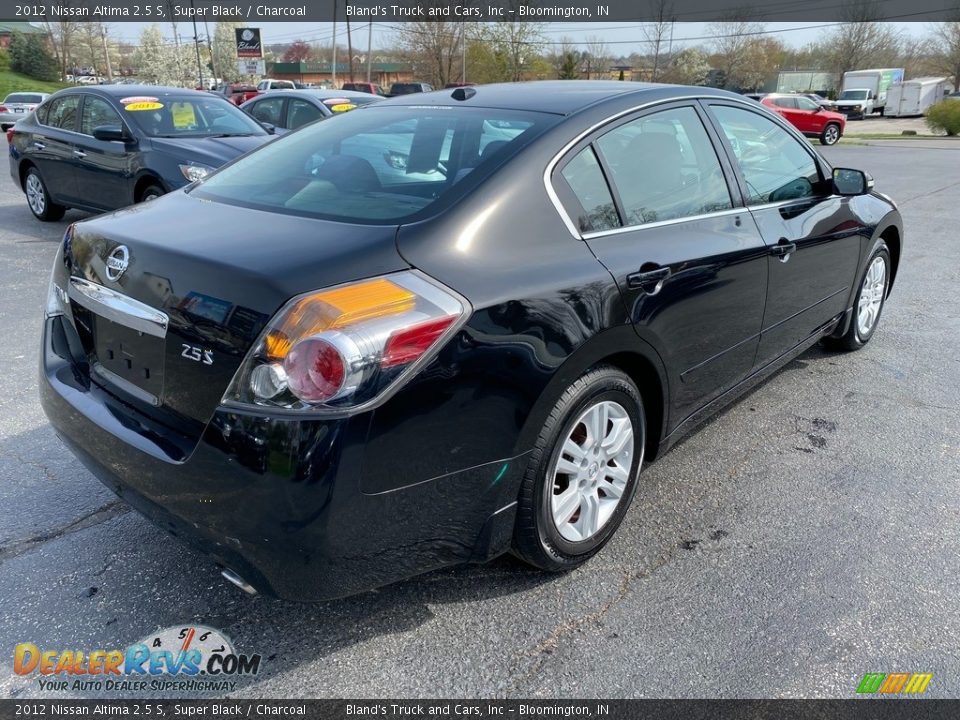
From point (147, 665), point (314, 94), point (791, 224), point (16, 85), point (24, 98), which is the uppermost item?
point (16, 85)

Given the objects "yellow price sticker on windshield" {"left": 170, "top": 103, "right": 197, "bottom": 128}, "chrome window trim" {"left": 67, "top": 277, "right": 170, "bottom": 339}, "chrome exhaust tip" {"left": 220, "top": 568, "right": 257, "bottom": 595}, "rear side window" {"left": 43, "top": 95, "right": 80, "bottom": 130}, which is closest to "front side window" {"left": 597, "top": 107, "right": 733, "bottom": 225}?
"chrome window trim" {"left": 67, "top": 277, "right": 170, "bottom": 339}

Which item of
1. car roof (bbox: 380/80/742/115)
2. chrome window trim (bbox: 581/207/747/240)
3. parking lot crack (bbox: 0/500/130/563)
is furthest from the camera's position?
car roof (bbox: 380/80/742/115)

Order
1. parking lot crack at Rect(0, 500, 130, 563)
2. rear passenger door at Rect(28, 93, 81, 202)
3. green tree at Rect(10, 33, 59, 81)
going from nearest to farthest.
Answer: parking lot crack at Rect(0, 500, 130, 563), rear passenger door at Rect(28, 93, 81, 202), green tree at Rect(10, 33, 59, 81)

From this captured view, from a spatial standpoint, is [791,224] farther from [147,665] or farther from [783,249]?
[147,665]

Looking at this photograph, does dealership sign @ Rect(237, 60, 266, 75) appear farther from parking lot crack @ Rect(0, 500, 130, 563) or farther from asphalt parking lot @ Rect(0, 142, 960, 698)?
parking lot crack @ Rect(0, 500, 130, 563)

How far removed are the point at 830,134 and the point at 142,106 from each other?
26511mm

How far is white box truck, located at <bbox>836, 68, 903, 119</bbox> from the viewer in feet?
164

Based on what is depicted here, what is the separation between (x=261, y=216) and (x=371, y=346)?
84 cm

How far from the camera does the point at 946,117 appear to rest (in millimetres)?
32281

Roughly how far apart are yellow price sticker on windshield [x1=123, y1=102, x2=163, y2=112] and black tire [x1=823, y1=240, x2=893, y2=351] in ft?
23.2

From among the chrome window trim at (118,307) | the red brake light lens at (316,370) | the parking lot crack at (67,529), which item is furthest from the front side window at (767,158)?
the parking lot crack at (67,529)

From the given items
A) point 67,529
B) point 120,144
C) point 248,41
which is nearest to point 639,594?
point 67,529

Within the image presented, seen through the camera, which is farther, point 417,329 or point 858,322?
point 858,322

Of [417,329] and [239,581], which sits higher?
[417,329]
